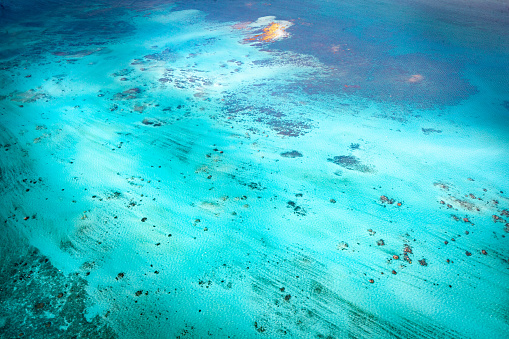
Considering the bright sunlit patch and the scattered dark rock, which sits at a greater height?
the bright sunlit patch

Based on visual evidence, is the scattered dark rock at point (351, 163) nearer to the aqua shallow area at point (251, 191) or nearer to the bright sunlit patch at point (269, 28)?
the aqua shallow area at point (251, 191)

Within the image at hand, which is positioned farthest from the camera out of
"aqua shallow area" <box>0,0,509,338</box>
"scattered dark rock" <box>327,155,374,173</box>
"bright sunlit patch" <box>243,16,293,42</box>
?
"bright sunlit patch" <box>243,16,293,42</box>

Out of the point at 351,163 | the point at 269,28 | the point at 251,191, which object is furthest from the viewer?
the point at 269,28

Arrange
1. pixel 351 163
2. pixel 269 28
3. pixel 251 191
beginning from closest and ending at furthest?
1. pixel 251 191
2. pixel 351 163
3. pixel 269 28

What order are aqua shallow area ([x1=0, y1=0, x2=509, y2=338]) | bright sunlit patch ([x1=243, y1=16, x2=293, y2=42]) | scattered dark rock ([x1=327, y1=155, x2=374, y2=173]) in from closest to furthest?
1. aqua shallow area ([x1=0, y1=0, x2=509, y2=338])
2. scattered dark rock ([x1=327, y1=155, x2=374, y2=173])
3. bright sunlit patch ([x1=243, y1=16, x2=293, y2=42])

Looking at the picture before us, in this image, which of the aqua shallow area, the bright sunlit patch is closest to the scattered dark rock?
the aqua shallow area

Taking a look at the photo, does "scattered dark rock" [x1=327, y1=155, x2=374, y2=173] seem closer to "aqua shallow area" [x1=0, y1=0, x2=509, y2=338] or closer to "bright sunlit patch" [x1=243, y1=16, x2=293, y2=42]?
"aqua shallow area" [x1=0, y1=0, x2=509, y2=338]

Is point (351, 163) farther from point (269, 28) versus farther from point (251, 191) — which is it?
point (269, 28)

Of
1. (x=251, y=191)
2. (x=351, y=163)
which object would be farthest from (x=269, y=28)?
(x=251, y=191)
